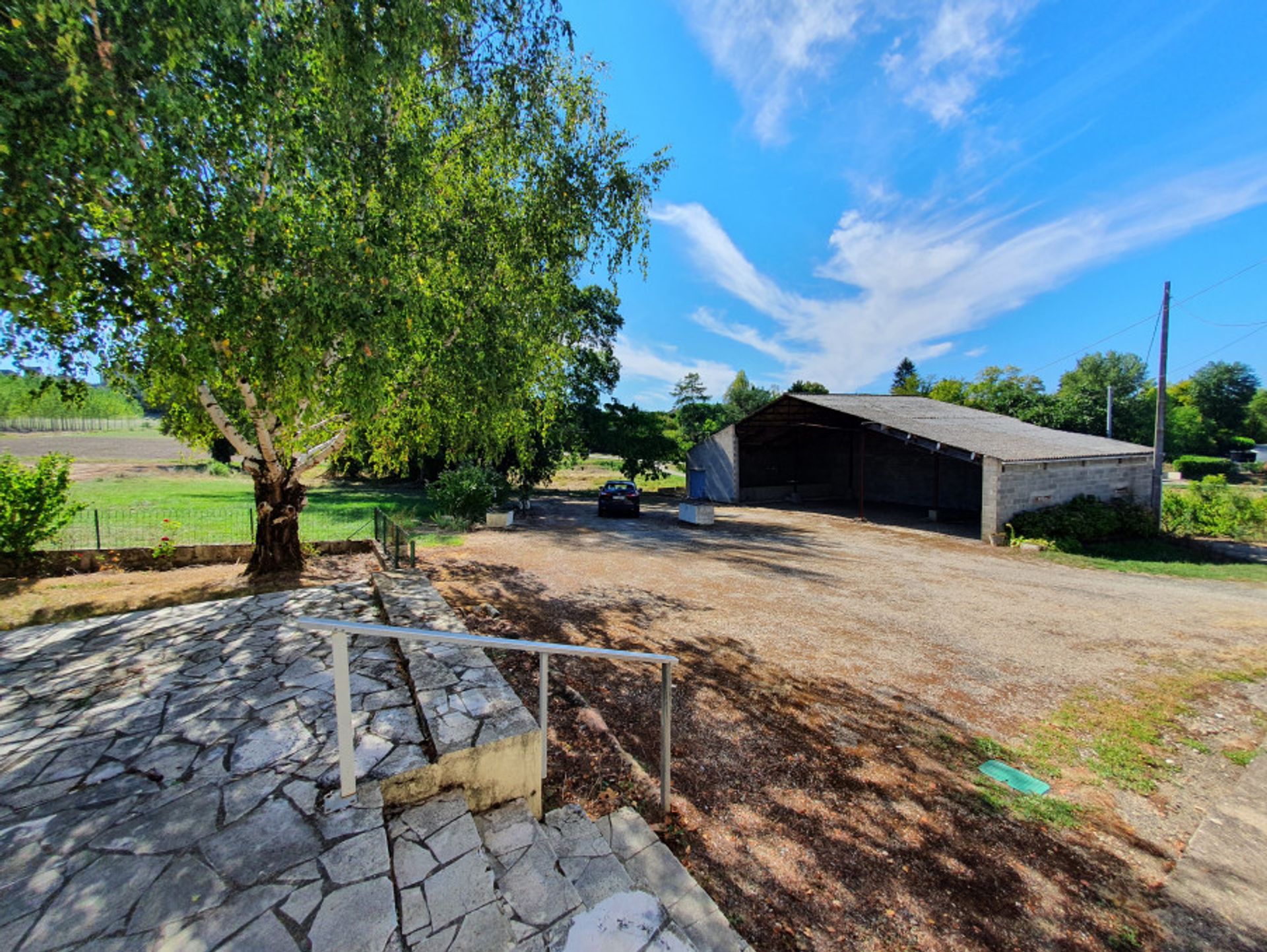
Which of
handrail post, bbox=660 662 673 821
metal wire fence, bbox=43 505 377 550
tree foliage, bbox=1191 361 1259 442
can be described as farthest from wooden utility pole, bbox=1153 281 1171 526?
tree foliage, bbox=1191 361 1259 442

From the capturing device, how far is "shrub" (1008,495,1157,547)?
13.8m

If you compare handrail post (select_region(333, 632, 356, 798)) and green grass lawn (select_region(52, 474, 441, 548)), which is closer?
handrail post (select_region(333, 632, 356, 798))

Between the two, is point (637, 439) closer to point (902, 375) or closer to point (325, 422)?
point (325, 422)

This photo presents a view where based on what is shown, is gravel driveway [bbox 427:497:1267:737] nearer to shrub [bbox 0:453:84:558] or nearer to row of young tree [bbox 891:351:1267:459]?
shrub [bbox 0:453:84:558]

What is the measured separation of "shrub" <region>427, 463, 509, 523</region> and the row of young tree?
112ft

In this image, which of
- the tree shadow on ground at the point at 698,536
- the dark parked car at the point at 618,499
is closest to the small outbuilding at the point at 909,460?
the tree shadow on ground at the point at 698,536

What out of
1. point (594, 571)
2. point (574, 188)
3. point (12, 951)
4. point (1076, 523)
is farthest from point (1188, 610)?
point (12, 951)

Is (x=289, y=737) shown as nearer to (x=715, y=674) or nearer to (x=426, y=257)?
(x=715, y=674)

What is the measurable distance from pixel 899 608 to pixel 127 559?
12697mm

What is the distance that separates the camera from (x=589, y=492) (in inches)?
1043

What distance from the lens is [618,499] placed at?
1789 cm

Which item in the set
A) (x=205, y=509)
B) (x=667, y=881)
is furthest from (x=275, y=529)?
(x=205, y=509)

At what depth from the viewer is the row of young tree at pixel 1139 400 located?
1299 inches

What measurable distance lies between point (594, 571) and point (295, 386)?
5671 mm
